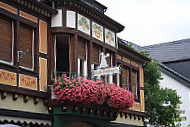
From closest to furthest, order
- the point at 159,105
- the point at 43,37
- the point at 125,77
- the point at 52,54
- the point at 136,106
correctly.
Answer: the point at 43,37
the point at 52,54
the point at 125,77
the point at 136,106
the point at 159,105

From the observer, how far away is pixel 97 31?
62.7 ft

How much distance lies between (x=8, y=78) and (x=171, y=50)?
30585 mm

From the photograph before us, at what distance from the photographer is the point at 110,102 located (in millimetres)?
17828

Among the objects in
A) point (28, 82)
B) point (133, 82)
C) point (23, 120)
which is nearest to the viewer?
point (23, 120)

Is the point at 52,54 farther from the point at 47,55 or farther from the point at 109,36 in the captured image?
the point at 109,36

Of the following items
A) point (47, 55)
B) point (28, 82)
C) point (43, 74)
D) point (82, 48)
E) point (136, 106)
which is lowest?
point (136, 106)

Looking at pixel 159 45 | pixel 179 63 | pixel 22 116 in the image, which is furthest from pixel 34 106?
pixel 159 45

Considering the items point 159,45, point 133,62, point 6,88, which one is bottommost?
point 6,88

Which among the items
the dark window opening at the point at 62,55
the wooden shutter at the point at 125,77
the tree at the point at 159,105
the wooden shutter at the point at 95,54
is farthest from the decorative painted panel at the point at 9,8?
the tree at the point at 159,105

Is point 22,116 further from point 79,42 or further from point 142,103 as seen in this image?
point 142,103

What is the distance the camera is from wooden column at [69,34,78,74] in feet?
55.5

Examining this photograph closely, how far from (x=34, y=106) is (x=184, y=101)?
23.7 meters

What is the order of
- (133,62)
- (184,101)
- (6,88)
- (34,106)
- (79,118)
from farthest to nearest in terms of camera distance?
(184,101) → (133,62) → (79,118) → (34,106) → (6,88)

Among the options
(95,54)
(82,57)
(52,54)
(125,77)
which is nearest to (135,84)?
(125,77)
